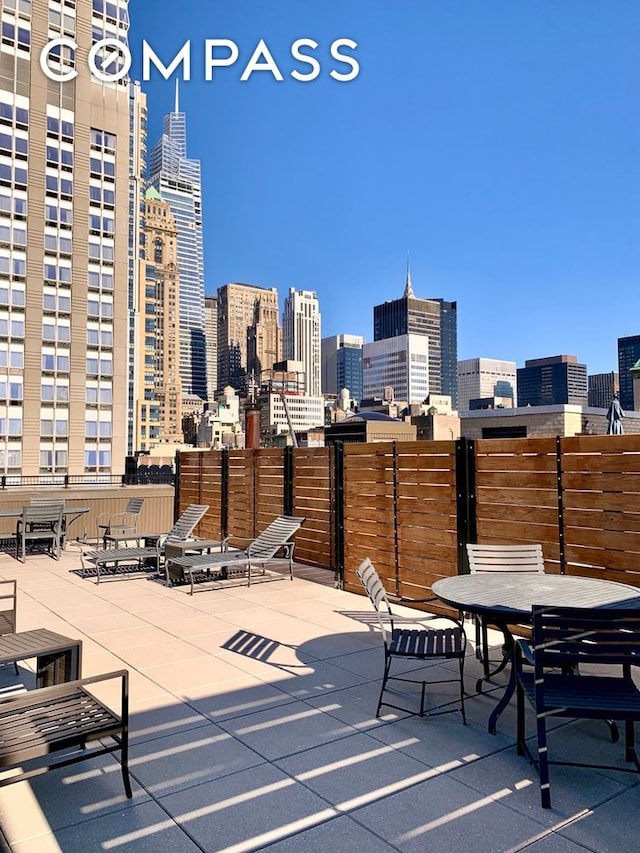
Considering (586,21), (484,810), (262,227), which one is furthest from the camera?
(262,227)

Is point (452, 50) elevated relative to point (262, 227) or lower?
lower

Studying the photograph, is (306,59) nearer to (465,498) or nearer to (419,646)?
(465,498)

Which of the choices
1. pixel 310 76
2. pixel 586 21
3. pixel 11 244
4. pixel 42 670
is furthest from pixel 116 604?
pixel 11 244

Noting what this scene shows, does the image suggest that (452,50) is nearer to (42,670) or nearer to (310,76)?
(310,76)

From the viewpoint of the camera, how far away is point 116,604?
25.7ft

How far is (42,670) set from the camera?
4.18 meters

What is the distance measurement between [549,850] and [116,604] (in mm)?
6314

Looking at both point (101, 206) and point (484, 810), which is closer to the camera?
point (484, 810)

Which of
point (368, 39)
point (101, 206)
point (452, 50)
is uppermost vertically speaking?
point (101, 206)


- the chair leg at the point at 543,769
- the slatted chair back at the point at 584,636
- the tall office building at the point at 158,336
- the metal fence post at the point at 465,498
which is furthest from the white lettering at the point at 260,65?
the tall office building at the point at 158,336

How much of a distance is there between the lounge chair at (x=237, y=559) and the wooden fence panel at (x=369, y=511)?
118 cm

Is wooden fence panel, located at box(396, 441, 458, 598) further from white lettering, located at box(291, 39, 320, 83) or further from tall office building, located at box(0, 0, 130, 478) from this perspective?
tall office building, located at box(0, 0, 130, 478)

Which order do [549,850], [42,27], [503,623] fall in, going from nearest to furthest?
1. [549,850]
2. [503,623]
3. [42,27]

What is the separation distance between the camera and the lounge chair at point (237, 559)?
870cm
